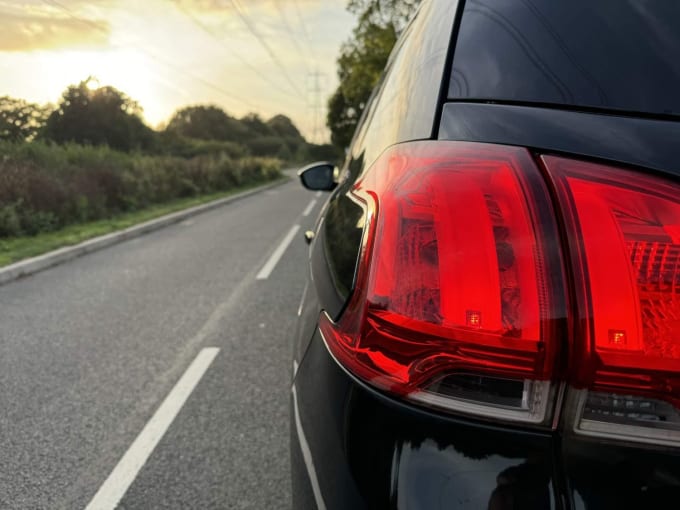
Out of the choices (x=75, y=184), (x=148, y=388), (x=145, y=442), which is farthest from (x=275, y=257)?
(x=75, y=184)

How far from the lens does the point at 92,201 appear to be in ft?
43.3

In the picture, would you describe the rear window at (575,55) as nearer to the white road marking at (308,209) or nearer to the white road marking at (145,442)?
the white road marking at (145,442)

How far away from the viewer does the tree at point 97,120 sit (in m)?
17.1

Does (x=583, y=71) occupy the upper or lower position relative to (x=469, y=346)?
upper

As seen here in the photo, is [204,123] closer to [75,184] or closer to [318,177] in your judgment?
[75,184]

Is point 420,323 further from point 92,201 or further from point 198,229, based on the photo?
point 92,201

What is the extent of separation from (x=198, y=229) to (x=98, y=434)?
8674 millimetres

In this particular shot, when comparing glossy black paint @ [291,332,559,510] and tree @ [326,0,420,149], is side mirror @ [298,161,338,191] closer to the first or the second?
glossy black paint @ [291,332,559,510]

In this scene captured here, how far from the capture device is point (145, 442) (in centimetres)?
263

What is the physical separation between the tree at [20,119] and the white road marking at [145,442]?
6.31m

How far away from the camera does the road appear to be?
2.31m

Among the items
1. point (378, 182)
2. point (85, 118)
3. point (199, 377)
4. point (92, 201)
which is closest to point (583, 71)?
point (378, 182)

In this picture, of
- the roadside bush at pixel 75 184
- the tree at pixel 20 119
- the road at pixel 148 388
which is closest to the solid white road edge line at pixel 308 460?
the road at pixel 148 388

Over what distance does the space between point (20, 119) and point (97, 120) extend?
55.2 ft
